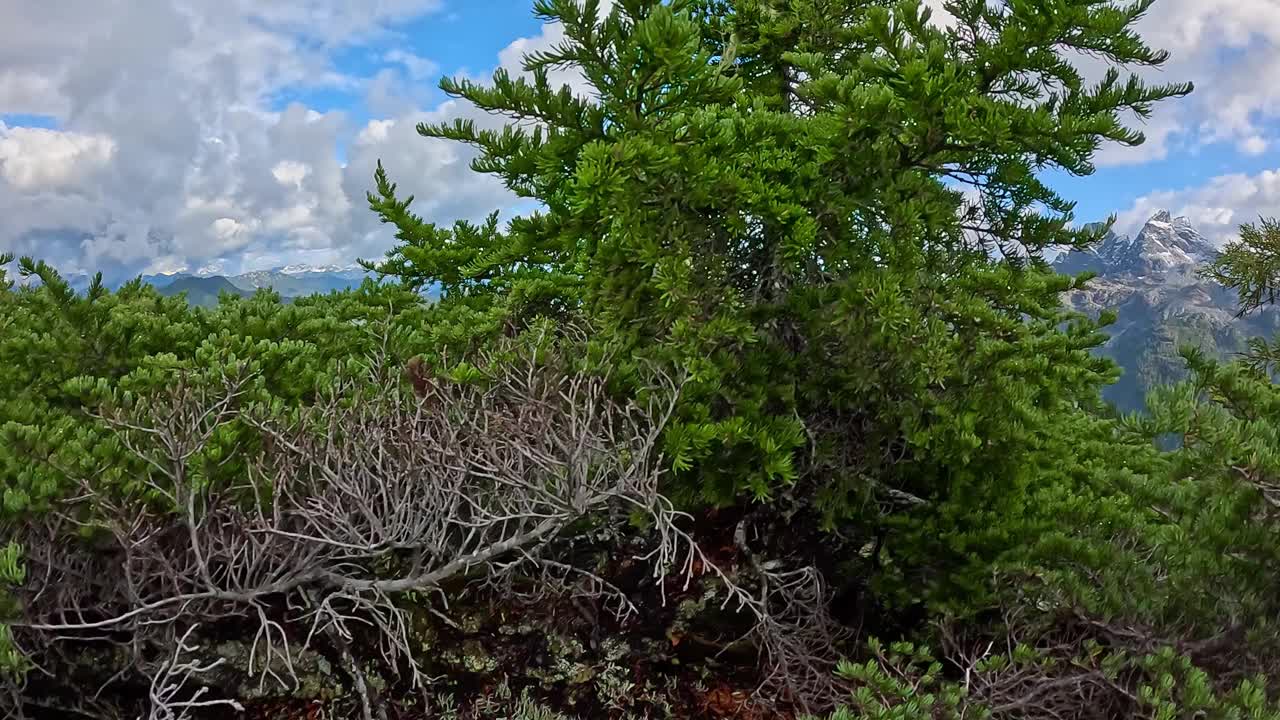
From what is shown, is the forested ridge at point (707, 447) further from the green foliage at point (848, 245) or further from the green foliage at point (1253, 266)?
the green foliage at point (1253, 266)

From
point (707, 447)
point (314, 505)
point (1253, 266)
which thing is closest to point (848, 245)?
point (707, 447)

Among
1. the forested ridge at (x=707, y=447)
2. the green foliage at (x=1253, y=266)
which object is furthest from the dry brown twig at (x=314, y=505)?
the green foliage at (x=1253, y=266)

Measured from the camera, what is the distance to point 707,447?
215 inches

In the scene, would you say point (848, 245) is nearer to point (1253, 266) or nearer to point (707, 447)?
point (707, 447)

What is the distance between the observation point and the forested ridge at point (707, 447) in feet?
15.6

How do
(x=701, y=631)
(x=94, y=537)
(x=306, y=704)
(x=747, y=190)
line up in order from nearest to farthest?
(x=747, y=190) < (x=94, y=537) < (x=306, y=704) < (x=701, y=631)

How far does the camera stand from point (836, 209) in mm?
5363

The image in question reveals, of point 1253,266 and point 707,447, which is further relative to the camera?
point 1253,266

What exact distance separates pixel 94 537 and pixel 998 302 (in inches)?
246

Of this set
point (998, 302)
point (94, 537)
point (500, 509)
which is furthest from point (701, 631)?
point (94, 537)

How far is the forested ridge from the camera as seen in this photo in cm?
477

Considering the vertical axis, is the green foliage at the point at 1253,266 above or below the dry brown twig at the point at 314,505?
above

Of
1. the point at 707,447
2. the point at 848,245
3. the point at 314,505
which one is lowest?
the point at 314,505

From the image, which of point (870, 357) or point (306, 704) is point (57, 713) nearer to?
point (306, 704)
